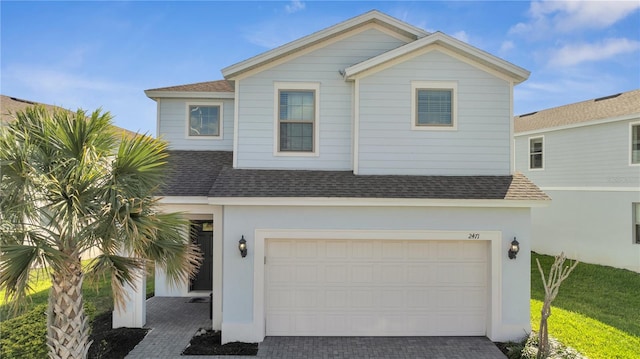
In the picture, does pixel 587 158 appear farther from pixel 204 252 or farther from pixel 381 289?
pixel 204 252

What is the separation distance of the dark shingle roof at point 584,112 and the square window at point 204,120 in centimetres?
1456

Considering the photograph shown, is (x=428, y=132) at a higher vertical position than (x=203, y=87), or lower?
lower

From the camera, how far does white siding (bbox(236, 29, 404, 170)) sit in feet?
28.2

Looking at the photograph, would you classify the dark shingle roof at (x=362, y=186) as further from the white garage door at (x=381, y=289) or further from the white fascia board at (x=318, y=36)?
the white fascia board at (x=318, y=36)

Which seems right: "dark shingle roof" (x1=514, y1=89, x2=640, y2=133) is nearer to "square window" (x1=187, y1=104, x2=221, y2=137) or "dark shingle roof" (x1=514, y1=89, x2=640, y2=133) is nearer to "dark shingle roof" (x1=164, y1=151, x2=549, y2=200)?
"dark shingle roof" (x1=164, y1=151, x2=549, y2=200)

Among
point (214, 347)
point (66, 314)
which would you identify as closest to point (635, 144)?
point (214, 347)

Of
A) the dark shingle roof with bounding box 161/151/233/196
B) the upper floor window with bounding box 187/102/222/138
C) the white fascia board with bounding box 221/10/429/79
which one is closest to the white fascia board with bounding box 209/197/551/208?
the dark shingle roof with bounding box 161/151/233/196

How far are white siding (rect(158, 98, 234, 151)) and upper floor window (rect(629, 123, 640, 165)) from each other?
14.5 meters

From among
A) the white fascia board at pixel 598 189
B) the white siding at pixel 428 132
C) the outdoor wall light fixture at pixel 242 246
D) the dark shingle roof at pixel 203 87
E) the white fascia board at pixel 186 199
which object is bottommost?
the outdoor wall light fixture at pixel 242 246

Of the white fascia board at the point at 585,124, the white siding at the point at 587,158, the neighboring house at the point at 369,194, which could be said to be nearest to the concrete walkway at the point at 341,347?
the neighboring house at the point at 369,194

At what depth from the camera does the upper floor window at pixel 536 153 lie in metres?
16.8

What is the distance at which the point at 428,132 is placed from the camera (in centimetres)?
839

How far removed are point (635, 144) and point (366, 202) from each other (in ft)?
40.2

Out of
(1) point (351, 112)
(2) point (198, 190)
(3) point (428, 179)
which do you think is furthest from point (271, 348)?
(1) point (351, 112)
